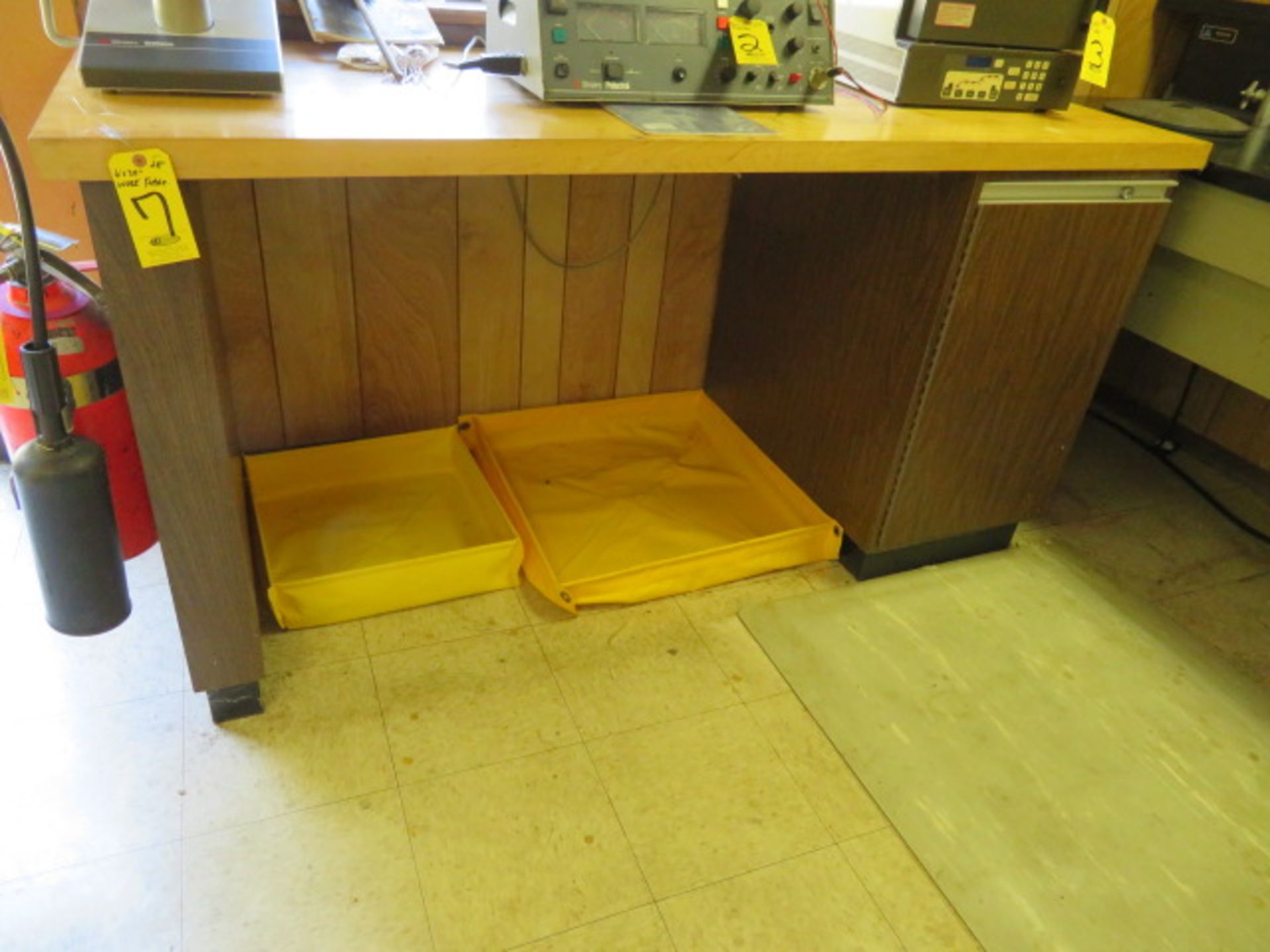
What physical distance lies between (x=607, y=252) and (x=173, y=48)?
96 cm

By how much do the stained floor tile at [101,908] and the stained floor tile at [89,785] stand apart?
0.02 m

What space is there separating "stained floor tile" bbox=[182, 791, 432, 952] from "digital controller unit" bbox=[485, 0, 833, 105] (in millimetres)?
991

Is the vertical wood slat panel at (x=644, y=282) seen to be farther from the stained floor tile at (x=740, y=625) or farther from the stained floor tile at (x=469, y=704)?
the stained floor tile at (x=469, y=704)

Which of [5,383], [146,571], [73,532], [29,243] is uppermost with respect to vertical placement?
[29,243]

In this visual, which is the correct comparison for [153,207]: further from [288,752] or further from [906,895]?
[906,895]

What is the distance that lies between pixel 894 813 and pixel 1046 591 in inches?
27.1

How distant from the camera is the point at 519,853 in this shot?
3.92ft

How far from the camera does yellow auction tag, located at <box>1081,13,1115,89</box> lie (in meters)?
1.47

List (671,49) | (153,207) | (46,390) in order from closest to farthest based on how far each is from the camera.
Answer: (153,207)
(46,390)
(671,49)

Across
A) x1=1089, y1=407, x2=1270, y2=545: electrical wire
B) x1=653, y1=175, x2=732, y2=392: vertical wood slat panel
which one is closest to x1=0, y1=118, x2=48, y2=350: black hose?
x1=653, y1=175, x2=732, y2=392: vertical wood slat panel

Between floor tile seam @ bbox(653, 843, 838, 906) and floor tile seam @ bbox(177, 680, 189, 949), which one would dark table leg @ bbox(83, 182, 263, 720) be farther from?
floor tile seam @ bbox(653, 843, 838, 906)

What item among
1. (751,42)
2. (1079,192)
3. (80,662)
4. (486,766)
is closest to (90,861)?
(80,662)

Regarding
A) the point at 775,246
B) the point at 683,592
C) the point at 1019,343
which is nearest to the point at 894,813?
the point at 683,592

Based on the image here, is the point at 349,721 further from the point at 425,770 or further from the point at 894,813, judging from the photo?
the point at 894,813
